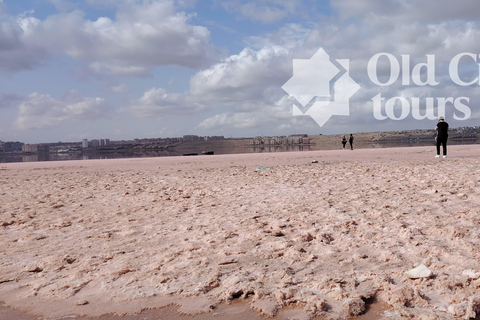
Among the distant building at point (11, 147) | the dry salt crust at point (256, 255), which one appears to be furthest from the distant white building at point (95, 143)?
the dry salt crust at point (256, 255)

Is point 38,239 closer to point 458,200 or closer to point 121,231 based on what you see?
point 121,231

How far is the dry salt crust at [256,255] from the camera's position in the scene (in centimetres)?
307

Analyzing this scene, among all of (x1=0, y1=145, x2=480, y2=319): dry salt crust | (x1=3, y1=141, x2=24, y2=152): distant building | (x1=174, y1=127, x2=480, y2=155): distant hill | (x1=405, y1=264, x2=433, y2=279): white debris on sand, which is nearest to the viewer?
(x1=0, y1=145, x2=480, y2=319): dry salt crust

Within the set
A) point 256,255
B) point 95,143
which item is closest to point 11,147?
point 95,143

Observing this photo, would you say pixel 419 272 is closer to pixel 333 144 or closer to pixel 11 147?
pixel 333 144

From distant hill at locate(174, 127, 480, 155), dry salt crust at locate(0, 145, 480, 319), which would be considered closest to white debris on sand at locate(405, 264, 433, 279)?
dry salt crust at locate(0, 145, 480, 319)

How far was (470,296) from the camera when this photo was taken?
9.46ft

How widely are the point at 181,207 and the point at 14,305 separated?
4060 mm

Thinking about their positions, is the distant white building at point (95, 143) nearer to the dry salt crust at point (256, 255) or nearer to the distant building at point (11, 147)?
the distant building at point (11, 147)

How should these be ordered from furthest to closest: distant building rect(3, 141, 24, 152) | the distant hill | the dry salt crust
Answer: distant building rect(3, 141, 24, 152), the distant hill, the dry salt crust

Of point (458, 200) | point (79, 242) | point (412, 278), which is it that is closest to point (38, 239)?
point (79, 242)

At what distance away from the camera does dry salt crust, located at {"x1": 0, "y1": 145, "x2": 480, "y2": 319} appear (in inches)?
121

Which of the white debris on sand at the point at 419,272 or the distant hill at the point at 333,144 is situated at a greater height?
the distant hill at the point at 333,144

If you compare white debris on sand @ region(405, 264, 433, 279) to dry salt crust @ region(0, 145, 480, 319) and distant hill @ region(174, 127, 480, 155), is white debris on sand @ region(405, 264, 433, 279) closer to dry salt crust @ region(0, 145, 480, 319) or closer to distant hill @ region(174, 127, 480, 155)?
dry salt crust @ region(0, 145, 480, 319)
